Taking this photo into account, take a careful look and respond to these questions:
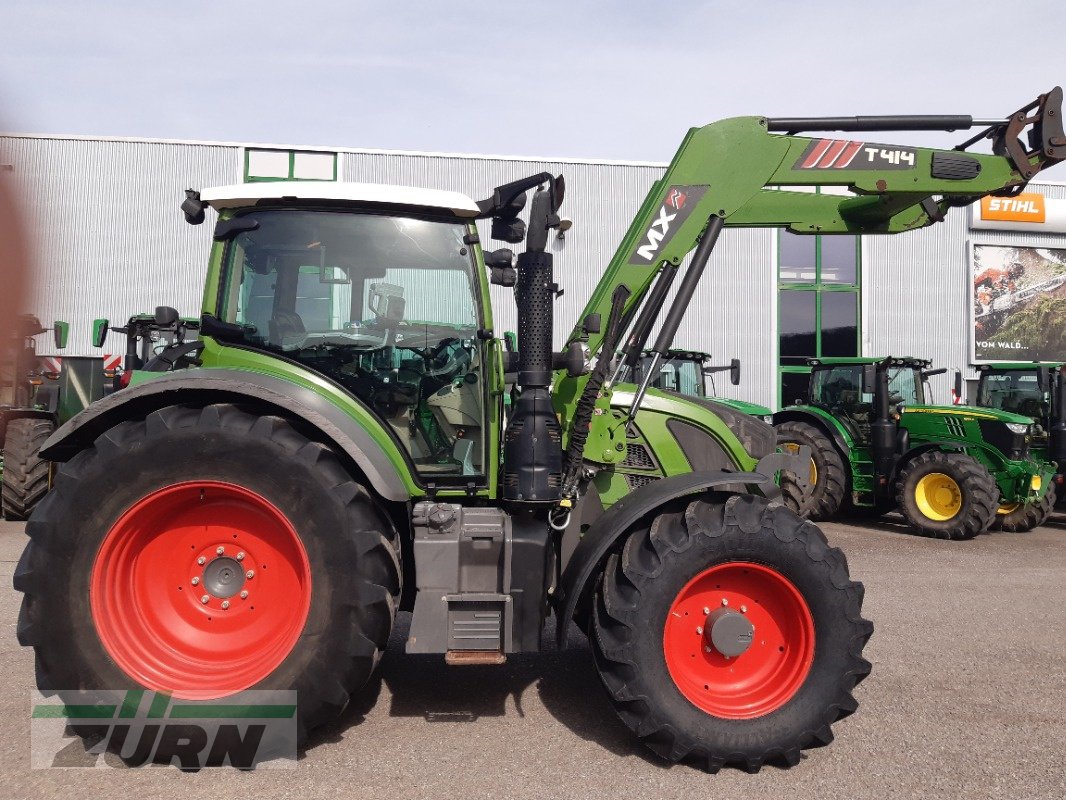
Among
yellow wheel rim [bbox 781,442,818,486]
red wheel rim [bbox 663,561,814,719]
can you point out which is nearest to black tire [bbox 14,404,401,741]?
red wheel rim [bbox 663,561,814,719]

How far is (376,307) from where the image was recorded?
3490 mm

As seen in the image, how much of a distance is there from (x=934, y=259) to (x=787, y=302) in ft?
12.3

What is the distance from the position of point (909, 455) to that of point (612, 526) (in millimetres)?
7976

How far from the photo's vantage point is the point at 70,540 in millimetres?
2990

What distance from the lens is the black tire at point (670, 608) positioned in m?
3.04

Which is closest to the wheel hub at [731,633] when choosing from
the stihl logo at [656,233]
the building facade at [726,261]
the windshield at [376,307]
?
the windshield at [376,307]

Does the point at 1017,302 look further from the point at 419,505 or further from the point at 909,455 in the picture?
the point at 419,505

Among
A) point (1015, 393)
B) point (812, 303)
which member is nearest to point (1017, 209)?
point (812, 303)

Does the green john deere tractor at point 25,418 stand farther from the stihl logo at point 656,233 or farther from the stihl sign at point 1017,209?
the stihl sign at point 1017,209

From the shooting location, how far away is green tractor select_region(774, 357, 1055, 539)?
9.41m

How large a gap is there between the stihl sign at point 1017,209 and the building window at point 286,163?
15010mm

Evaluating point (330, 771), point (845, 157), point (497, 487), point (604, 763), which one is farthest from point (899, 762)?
point (845, 157)

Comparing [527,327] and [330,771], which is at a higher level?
[527,327]

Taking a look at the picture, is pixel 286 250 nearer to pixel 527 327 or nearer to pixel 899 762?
pixel 527 327
